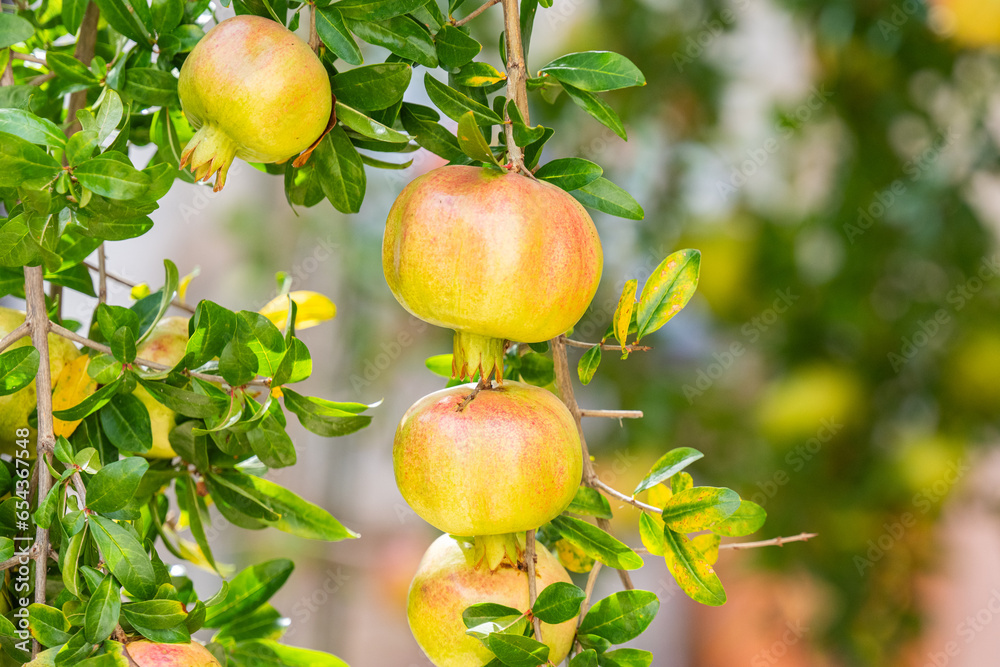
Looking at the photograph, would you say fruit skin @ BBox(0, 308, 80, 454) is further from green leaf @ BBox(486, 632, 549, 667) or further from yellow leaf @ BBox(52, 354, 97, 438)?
green leaf @ BBox(486, 632, 549, 667)

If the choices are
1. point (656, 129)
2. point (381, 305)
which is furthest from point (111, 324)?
point (381, 305)

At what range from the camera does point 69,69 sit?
0.42 m

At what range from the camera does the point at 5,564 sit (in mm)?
334

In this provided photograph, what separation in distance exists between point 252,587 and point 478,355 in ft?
0.75

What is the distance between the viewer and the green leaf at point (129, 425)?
41cm

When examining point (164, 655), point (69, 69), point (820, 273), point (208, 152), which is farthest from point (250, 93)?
point (820, 273)

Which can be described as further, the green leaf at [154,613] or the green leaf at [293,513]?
the green leaf at [293,513]

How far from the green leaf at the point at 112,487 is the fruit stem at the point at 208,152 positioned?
0.13 meters

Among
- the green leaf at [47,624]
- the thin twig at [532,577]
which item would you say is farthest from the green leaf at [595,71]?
the green leaf at [47,624]

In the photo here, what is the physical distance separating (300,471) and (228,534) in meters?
0.34

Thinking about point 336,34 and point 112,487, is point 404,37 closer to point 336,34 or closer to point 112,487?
point 336,34

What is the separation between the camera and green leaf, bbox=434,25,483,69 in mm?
378

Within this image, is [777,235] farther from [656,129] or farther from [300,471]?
[300,471]

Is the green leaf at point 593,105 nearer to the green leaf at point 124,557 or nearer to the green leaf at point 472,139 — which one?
the green leaf at point 472,139
